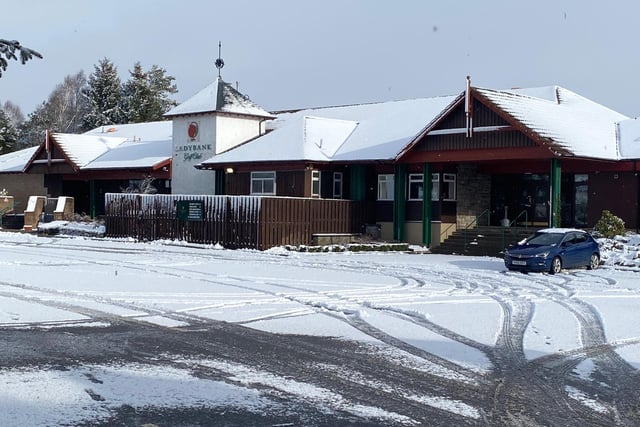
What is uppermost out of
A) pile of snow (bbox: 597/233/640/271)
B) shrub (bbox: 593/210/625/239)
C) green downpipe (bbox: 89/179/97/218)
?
green downpipe (bbox: 89/179/97/218)

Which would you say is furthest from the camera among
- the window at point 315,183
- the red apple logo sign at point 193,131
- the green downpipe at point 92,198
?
the green downpipe at point 92,198

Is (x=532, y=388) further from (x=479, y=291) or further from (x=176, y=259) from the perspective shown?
(x=176, y=259)

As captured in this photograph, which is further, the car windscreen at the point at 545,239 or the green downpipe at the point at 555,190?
the green downpipe at the point at 555,190

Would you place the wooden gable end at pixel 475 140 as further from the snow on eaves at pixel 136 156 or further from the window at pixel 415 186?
the snow on eaves at pixel 136 156

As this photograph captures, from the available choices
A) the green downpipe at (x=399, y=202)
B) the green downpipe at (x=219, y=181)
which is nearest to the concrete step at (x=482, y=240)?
the green downpipe at (x=399, y=202)

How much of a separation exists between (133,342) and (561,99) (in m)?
32.3

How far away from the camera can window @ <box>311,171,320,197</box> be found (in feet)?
120

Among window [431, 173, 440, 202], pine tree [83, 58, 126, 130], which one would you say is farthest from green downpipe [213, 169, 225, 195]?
pine tree [83, 58, 126, 130]

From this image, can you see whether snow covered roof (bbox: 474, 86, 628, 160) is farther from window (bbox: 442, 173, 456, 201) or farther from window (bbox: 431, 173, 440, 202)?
window (bbox: 431, 173, 440, 202)

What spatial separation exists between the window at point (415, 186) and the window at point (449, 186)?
103cm

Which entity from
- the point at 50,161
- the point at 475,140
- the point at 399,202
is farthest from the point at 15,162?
the point at 475,140

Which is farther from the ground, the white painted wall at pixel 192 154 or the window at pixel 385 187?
the white painted wall at pixel 192 154

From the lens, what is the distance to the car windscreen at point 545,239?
25.7 metres

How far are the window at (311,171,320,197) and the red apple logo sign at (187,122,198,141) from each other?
775 cm
